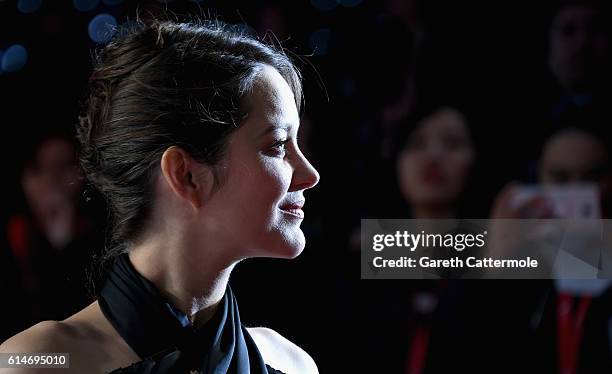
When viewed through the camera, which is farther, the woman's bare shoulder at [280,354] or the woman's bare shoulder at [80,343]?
the woman's bare shoulder at [280,354]

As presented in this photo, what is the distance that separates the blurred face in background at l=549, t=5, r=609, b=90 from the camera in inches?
93.3

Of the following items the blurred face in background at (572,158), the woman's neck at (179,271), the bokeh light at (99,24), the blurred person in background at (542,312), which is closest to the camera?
the woman's neck at (179,271)

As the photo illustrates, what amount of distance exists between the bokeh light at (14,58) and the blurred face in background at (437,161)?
133 centimetres

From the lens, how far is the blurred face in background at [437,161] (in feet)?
7.73

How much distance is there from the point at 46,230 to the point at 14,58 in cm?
61

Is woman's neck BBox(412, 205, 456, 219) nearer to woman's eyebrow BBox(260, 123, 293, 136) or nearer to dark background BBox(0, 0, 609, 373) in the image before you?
dark background BBox(0, 0, 609, 373)

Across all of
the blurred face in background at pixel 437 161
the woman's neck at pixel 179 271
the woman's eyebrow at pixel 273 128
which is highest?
the woman's eyebrow at pixel 273 128

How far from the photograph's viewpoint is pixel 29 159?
8.77ft

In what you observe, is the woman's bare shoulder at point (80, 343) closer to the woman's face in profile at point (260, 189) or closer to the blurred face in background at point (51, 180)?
the woman's face in profile at point (260, 189)

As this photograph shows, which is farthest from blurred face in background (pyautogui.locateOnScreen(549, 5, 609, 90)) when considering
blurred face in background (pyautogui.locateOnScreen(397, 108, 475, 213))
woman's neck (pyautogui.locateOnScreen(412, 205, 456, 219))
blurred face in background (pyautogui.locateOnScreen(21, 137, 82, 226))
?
blurred face in background (pyautogui.locateOnScreen(21, 137, 82, 226))

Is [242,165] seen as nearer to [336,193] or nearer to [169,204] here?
[169,204]

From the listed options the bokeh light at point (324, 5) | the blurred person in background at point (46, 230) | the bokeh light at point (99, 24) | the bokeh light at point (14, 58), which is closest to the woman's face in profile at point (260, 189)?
the blurred person in background at point (46, 230)

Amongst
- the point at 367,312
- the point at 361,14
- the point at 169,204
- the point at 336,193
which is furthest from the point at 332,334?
the point at 169,204

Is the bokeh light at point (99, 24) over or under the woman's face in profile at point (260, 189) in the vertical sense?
under
